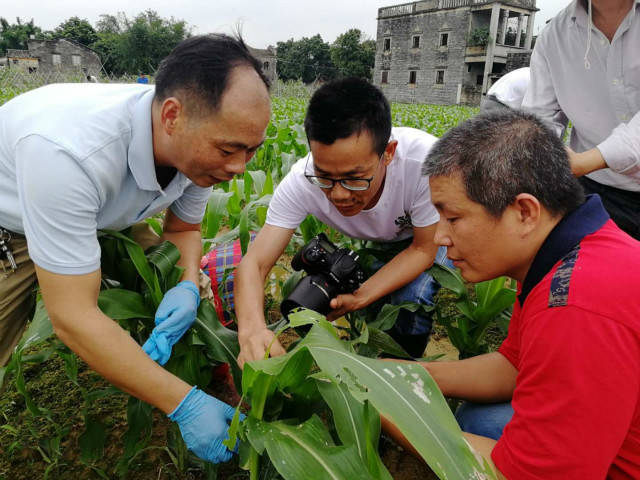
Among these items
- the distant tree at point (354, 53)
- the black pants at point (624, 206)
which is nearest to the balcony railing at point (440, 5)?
the distant tree at point (354, 53)

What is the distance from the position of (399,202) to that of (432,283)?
0.44 m

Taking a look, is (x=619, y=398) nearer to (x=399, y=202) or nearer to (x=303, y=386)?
(x=303, y=386)

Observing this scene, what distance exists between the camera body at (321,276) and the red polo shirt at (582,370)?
0.76 meters

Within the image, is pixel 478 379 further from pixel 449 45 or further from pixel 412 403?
pixel 449 45

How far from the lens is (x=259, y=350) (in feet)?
4.74

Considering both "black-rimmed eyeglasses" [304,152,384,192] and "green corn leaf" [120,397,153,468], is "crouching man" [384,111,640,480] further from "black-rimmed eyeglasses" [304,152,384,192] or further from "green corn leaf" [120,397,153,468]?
"green corn leaf" [120,397,153,468]

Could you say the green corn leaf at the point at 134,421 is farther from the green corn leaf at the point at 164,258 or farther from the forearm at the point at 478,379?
the forearm at the point at 478,379

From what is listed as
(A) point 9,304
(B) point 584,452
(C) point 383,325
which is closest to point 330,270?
(C) point 383,325

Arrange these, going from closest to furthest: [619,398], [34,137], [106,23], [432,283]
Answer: [619,398] → [34,137] → [432,283] → [106,23]

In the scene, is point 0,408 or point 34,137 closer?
point 34,137

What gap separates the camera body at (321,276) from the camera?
1581 millimetres

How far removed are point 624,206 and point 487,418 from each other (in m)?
1.32

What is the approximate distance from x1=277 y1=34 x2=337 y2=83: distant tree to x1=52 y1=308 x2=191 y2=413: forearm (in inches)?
2292

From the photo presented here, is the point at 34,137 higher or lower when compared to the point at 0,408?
higher
